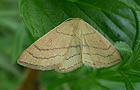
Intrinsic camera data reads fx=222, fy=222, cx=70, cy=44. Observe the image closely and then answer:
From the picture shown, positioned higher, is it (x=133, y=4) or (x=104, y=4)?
Result: (x=133, y=4)

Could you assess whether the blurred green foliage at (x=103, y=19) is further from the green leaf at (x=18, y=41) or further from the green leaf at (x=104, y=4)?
the green leaf at (x=18, y=41)

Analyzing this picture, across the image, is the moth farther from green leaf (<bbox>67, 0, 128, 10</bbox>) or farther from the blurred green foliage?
green leaf (<bbox>67, 0, 128, 10</bbox>)

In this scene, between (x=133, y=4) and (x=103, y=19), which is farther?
(x=103, y=19)

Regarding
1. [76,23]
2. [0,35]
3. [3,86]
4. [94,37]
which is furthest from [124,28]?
[0,35]

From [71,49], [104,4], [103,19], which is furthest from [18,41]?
[104,4]

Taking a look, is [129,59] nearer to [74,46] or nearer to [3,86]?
[74,46]

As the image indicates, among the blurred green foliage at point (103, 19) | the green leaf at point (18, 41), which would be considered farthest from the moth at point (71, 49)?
the green leaf at point (18, 41)

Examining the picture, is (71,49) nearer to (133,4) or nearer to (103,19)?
(103,19)

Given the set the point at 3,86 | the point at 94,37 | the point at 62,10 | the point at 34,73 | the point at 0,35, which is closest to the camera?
the point at 62,10

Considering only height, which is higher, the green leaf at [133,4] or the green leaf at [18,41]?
the green leaf at [133,4]
